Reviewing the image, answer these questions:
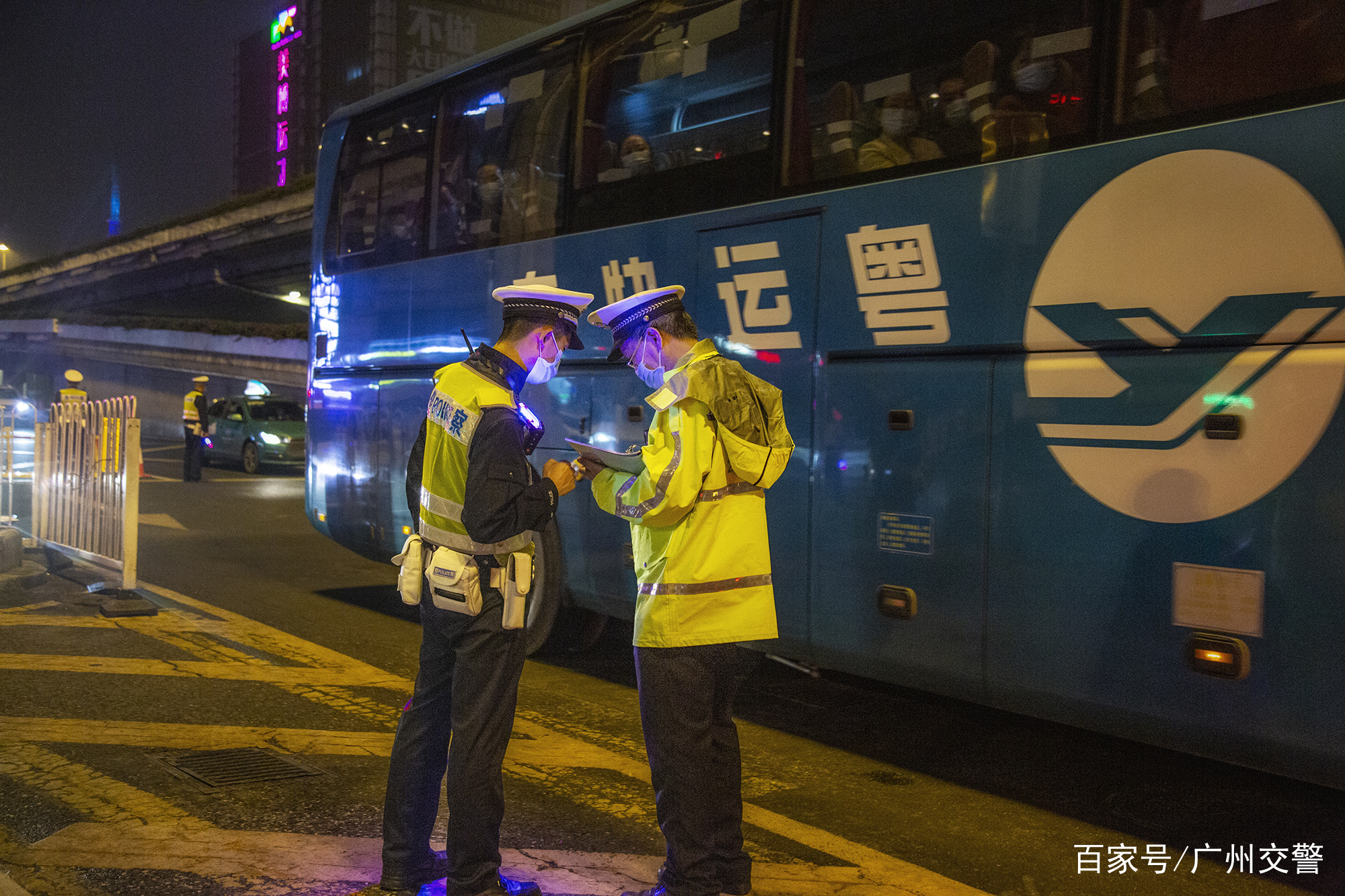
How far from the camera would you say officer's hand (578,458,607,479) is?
11.2ft

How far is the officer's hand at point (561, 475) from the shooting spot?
11.0ft

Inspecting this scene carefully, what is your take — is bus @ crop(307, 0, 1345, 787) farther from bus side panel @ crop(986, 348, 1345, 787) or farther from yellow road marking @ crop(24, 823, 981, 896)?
yellow road marking @ crop(24, 823, 981, 896)

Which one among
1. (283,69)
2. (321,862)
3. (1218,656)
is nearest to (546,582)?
(321,862)

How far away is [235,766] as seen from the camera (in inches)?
185

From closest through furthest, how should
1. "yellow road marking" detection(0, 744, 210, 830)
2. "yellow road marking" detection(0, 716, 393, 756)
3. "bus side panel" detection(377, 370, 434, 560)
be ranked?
"yellow road marking" detection(0, 744, 210, 830) → "yellow road marking" detection(0, 716, 393, 756) → "bus side panel" detection(377, 370, 434, 560)

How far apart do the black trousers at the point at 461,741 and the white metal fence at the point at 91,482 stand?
207 inches

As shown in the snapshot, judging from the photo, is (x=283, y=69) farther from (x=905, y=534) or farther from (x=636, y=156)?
(x=905, y=534)

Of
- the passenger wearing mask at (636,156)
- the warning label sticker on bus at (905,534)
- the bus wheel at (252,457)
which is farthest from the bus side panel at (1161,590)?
the bus wheel at (252,457)

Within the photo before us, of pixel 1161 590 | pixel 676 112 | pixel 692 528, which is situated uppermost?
pixel 676 112

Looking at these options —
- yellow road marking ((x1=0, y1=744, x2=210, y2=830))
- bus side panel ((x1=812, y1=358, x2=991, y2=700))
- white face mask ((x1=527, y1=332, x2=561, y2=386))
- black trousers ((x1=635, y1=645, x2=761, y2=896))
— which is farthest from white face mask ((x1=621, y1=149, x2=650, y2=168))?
yellow road marking ((x1=0, y1=744, x2=210, y2=830))

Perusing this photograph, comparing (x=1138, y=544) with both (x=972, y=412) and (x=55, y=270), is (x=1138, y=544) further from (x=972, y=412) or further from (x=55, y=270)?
(x=55, y=270)

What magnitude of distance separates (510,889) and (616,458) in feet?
4.44

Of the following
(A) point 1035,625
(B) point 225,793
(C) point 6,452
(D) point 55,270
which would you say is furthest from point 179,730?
(D) point 55,270

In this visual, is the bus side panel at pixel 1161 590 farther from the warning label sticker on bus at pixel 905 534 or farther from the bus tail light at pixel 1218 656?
the warning label sticker on bus at pixel 905 534
